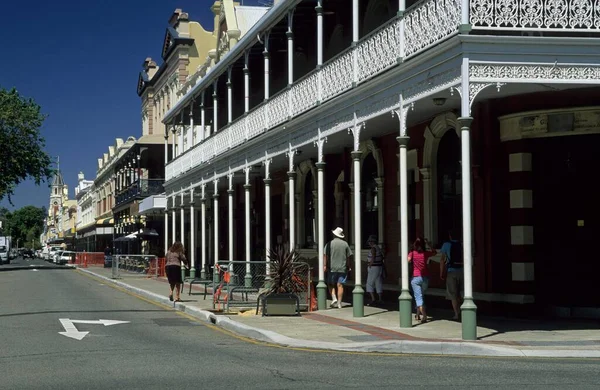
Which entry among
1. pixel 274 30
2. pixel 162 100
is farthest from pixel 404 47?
pixel 162 100

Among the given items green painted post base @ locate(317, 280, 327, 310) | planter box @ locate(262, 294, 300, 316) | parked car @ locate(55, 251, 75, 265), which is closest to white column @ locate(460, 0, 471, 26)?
planter box @ locate(262, 294, 300, 316)

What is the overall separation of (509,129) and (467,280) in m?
4.70

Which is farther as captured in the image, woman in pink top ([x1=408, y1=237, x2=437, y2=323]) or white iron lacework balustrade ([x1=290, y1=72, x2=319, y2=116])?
white iron lacework balustrade ([x1=290, y1=72, x2=319, y2=116])

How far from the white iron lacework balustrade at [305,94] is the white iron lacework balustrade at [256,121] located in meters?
2.71

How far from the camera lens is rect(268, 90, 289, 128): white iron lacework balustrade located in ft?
73.5

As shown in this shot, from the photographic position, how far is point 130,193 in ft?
192

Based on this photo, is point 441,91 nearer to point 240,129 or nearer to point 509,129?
point 509,129

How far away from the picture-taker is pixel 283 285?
1878cm

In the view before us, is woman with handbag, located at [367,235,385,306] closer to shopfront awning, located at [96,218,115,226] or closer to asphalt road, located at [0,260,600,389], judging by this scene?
asphalt road, located at [0,260,600,389]

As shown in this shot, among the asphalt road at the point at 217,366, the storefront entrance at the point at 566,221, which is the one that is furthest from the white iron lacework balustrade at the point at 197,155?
the storefront entrance at the point at 566,221

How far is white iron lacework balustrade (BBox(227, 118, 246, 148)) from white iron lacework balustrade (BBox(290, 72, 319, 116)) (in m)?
4.67

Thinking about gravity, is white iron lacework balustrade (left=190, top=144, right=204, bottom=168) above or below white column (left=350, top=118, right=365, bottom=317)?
above

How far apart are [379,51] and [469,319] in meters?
5.88

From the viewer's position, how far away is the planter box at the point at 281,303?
18.3 m
